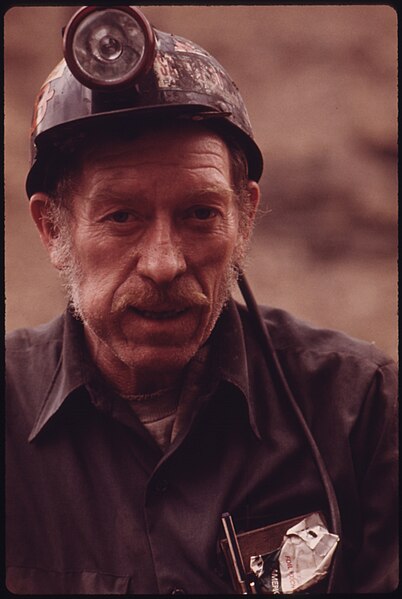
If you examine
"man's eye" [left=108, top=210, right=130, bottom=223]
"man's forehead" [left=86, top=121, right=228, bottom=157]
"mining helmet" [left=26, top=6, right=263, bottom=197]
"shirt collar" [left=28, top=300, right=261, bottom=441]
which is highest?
"mining helmet" [left=26, top=6, right=263, bottom=197]

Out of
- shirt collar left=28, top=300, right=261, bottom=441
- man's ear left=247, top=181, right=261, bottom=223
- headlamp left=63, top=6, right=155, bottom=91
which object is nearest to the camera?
headlamp left=63, top=6, right=155, bottom=91

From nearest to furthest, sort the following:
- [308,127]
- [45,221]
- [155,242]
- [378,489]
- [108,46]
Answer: [108,46] → [155,242] → [378,489] → [45,221] → [308,127]

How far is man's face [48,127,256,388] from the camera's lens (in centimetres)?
188

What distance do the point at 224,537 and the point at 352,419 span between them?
472 millimetres

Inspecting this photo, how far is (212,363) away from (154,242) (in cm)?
43

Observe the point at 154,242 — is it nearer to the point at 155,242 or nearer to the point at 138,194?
the point at 155,242

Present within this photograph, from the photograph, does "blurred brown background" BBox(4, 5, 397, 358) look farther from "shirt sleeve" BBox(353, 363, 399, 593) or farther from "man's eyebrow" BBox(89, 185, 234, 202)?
"man's eyebrow" BBox(89, 185, 234, 202)

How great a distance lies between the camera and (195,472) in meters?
1.99

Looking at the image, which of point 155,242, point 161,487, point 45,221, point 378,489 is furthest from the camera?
point 45,221

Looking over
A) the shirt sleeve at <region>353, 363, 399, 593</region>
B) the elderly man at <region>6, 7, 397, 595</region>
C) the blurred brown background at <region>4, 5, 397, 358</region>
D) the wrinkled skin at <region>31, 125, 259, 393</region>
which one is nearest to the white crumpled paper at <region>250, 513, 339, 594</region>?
the elderly man at <region>6, 7, 397, 595</region>

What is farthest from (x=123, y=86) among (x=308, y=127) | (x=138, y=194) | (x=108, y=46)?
(x=308, y=127)

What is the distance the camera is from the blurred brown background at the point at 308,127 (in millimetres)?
5174

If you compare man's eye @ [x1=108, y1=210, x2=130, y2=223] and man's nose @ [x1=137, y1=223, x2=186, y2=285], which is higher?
man's eye @ [x1=108, y1=210, x2=130, y2=223]

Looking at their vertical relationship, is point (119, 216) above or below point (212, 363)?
above
